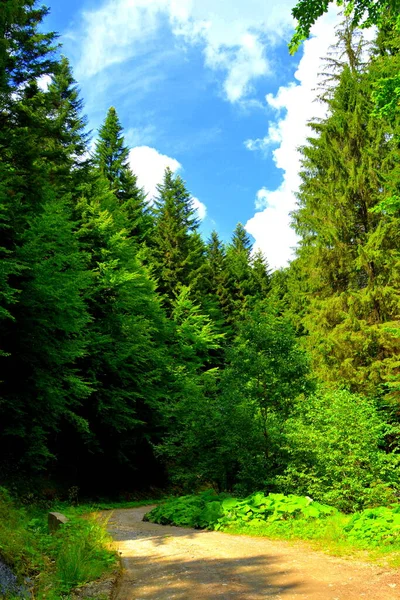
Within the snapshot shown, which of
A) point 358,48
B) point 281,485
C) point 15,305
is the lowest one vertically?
point 281,485

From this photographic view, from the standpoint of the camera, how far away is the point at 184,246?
110 feet

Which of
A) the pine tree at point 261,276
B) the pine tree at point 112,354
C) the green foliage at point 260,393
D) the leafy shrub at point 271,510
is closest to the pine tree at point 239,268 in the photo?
the pine tree at point 261,276

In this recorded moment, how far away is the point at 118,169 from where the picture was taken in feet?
102

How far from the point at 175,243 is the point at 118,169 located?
6605 mm

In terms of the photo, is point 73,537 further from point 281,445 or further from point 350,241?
point 350,241

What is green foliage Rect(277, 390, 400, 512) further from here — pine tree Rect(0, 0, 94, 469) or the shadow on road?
pine tree Rect(0, 0, 94, 469)

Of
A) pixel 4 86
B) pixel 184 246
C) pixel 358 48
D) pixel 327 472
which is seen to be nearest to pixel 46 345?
pixel 4 86

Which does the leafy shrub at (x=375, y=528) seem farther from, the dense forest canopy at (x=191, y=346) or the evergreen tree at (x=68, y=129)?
the evergreen tree at (x=68, y=129)

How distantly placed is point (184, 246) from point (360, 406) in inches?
935

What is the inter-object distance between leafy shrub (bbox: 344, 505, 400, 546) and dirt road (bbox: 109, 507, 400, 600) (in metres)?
0.72

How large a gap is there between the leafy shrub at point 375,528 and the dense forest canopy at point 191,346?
8.27ft

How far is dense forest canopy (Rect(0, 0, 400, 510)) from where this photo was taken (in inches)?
447

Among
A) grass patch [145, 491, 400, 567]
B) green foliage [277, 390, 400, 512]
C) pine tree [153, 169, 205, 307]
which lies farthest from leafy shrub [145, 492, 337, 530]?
pine tree [153, 169, 205, 307]

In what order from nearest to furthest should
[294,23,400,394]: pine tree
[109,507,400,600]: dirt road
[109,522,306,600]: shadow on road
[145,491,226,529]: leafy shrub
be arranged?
[109,507,400,600]: dirt road < [109,522,306,600]: shadow on road < [145,491,226,529]: leafy shrub < [294,23,400,394]: pine tree
